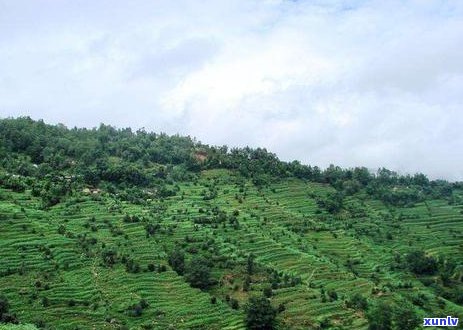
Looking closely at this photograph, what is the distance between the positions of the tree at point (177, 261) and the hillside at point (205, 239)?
0.24 meters

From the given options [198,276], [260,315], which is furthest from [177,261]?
[260,315]

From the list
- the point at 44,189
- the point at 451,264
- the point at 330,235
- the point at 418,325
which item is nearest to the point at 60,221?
the point at 44,189

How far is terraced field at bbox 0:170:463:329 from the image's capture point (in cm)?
6112

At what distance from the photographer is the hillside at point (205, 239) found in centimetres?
6209

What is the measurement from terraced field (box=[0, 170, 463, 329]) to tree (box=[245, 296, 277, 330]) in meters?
1.50

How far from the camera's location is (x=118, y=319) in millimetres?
59125

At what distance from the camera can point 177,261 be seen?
A: 71.6m

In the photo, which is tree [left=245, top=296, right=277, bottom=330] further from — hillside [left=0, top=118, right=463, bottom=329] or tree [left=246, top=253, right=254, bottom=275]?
tree [left=246, top=253, right=254, bottom=275]

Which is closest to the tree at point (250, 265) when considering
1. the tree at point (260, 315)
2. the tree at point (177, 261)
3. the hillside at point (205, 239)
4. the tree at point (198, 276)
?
the hillside at point (205, 239)

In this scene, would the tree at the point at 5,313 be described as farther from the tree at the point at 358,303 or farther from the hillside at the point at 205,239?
→ the tree at the point at 358,303

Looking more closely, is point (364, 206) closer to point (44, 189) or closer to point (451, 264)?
point (451, 264)

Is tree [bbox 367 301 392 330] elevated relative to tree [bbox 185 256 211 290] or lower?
lower

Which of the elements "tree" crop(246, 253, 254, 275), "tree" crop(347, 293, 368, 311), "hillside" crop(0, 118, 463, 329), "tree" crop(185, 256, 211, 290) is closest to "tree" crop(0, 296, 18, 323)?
"hillside" crop(0, 118, 463, 329)

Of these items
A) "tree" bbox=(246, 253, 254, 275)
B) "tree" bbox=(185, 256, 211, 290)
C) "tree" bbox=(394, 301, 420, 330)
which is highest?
"tree" bbox=(246, 253, 254, 275)
